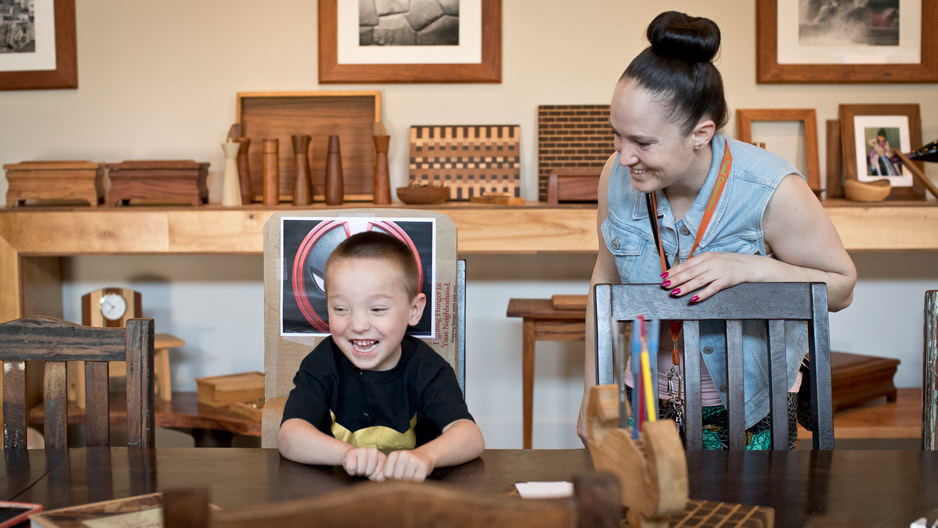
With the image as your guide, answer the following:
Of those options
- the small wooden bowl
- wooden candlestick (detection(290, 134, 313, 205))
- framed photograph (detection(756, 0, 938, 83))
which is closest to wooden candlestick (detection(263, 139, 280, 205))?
wooden candlestick (detection(290, 134, 313, 205))

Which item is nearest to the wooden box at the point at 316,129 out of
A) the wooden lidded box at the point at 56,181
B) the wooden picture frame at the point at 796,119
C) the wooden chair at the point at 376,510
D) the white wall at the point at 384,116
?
the white wall at the point at 384,116

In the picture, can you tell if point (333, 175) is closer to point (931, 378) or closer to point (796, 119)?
point (796, 119)

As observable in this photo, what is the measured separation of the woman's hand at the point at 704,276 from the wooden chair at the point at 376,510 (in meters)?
0.80

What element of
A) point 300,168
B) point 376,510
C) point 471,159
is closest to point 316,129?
point 300,168

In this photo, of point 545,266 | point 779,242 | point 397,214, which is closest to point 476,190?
point 545,266

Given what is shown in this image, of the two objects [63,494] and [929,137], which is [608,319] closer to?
[63,494]

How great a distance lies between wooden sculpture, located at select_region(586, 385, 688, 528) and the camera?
2.54ft

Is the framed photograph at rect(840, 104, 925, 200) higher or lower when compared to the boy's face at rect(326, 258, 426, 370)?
higher

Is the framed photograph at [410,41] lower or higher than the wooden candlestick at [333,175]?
higher

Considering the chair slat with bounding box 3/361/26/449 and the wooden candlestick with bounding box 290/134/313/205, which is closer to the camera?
the chair slat with bounding box 3/361/26/449

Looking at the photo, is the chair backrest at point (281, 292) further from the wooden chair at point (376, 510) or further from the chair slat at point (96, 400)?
the wooden chair at point (376, 510)

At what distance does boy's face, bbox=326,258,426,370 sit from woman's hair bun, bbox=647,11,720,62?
0.60 meters

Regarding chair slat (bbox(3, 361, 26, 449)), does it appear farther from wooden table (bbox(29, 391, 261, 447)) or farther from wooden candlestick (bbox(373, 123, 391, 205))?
wooden candlestick (bbox(373, 123, 391, 205))

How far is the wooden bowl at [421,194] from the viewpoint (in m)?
2.81
